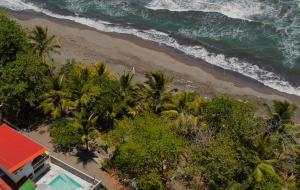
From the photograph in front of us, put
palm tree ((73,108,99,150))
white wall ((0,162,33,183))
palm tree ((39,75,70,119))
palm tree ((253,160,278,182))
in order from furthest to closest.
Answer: palm tree ((39,75,70,119)), palm tree ((73,108,99,150)), white wall ((0,162,33,183)), palm tree ((253,160,278,182))

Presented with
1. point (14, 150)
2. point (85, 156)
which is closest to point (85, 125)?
point (85, 156)

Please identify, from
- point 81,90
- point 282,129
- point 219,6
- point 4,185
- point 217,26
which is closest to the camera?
point 4,185

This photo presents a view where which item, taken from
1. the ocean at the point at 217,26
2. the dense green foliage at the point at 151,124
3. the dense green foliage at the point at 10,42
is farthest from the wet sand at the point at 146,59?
the dense green foliage at the point at 151,124

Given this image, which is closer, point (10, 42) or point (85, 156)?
point (85, 156)

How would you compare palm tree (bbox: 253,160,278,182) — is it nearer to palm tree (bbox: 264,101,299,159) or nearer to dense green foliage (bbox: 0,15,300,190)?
dense green foliage (bbox: 0,15,300,190)

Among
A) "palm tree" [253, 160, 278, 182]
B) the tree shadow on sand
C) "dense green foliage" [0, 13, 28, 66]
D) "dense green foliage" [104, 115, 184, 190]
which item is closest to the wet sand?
"dense green foliage" [0, 13, 28, 66]

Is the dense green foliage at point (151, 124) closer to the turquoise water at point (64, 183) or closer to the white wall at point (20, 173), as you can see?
the turquoise water at point (64, 183)

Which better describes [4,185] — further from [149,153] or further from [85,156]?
[149,153]
